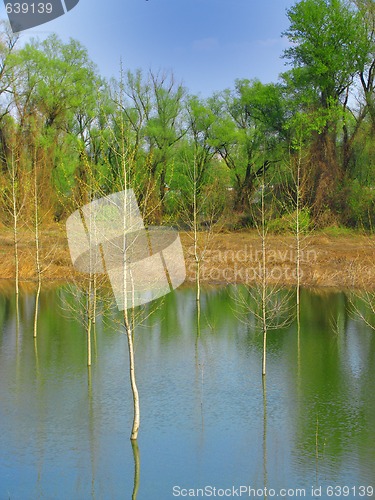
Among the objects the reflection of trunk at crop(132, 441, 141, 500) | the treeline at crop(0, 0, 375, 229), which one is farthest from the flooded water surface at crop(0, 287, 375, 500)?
the treeline at crop(0, 0, 375, 229)

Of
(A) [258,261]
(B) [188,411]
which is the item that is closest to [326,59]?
(A) [258,261]

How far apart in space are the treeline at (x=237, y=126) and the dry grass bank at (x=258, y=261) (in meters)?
2.79

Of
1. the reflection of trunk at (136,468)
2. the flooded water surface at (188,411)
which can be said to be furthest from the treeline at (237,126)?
the reflection of trunk at (136,468)

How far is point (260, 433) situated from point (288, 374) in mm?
4306

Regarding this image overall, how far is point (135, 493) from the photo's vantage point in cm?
1295

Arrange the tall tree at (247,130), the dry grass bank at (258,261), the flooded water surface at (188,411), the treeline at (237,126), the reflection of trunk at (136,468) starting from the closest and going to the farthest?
1. the reflection of trunk at (136,468)
2. the flooded water surface at (188,411)
3. the dry grass bank at (258,261)
4. the treeline at (237,126)
5. the tall tree at (247,130)

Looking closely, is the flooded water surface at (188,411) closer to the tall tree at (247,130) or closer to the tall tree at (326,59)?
the tall tree at (326,59)

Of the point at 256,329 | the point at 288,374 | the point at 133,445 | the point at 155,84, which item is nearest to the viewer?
the point at 133,445

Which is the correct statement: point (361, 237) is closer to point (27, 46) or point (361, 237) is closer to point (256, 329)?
point (256, 329)

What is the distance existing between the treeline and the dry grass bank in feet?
9.17

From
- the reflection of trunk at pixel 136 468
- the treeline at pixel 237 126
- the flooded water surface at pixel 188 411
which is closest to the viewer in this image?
the reflection of trunk at pixel 136 468

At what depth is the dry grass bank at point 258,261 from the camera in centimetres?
3331

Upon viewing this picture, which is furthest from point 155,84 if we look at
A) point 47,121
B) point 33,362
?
point 33,362

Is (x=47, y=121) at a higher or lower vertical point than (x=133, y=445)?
higher
